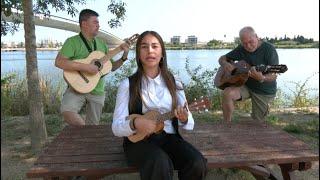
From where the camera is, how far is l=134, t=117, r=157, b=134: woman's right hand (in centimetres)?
296

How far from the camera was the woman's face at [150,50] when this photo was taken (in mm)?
3230

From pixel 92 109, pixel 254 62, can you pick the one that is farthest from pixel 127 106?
pixel 254 62

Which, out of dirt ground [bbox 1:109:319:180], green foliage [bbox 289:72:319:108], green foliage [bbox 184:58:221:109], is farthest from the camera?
green foliage [bbox 289:72:319:108]

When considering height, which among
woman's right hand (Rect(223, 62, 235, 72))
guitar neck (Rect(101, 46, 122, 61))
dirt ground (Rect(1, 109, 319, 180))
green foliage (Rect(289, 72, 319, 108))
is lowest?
dirt ground (Rect(1, 109, 319, 180))

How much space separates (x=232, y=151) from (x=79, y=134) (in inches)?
54.1

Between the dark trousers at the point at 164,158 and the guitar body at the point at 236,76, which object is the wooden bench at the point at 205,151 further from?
the guitar body at the point at 236,76

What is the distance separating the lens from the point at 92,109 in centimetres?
487

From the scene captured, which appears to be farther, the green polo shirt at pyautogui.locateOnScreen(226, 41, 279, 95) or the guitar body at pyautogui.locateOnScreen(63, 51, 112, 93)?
the green polo shirt at pyautogui.locateOnScreen(226, 41, 279, 95)

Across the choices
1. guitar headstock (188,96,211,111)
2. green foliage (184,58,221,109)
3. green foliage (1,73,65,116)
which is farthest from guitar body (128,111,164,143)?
green foliage (184,58,221,109)

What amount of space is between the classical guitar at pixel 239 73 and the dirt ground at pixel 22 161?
101 centimetres

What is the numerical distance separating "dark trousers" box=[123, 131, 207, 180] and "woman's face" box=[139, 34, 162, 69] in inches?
21.7

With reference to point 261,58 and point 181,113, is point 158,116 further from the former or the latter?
point 261,58

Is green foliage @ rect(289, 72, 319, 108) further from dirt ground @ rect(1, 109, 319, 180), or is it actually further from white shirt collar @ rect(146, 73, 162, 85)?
white shirt collar @ rect(146, 73, 162, 85)

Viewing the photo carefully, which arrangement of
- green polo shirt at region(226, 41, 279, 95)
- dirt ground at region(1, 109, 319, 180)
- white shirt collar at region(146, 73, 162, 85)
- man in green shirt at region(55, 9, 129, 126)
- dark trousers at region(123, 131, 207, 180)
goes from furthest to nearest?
green polo shirt at region(226, 41, 279, 95) < man in green shirt at region(55, 9, 129, 126) < dirt ground at region(1, 109, 319, 180) < white shirt collar at region(146, 73, 162, 85) < dark trousers at region(123, 131, 207, 180)
